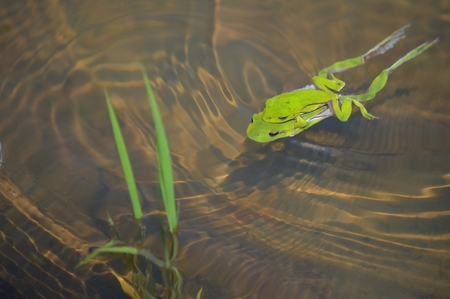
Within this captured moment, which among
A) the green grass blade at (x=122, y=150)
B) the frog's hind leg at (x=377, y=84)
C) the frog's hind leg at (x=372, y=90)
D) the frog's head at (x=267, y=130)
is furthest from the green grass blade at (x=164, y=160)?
the frog's hind leg at (x=377, y=84)

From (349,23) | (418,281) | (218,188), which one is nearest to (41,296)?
(218,188)

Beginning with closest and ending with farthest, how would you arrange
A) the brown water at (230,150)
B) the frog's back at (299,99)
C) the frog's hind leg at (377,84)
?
1. the brown water at (230,150)
2. the frog's back at (299,99)
3. the frog's hind leg at (377,84)

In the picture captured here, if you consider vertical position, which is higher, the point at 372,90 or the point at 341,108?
the point at 372,90

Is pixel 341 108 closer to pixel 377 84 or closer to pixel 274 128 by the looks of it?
pixel 377 84

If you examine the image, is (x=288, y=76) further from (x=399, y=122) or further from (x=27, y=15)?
(x=27, y=15)

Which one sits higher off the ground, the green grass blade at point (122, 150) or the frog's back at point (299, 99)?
the frog's back at point (299, 99)

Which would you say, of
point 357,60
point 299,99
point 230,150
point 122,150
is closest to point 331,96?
point 299,99

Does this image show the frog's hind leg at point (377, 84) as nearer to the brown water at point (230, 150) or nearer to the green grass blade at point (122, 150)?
the brown water at point (230, 150)
